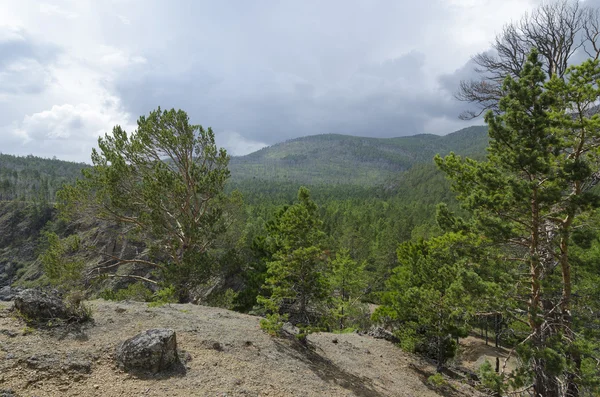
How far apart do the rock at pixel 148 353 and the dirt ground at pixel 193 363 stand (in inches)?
9.8

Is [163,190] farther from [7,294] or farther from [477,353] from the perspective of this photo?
[477,353]

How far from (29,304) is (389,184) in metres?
169

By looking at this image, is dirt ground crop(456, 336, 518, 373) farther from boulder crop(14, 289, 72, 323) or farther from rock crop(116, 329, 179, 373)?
boulder crop(14, 289, 72, 323)

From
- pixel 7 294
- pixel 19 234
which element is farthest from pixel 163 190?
pixel 19 234

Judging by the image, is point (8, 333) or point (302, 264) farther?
point (302, 264)

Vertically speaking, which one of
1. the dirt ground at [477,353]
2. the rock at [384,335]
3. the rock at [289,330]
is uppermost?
the rock at [289,330]

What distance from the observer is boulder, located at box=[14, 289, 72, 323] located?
868 centimetres

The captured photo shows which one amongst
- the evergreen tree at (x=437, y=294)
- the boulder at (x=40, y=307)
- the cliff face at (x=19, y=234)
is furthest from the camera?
the cliff face at (x=19, y=234)

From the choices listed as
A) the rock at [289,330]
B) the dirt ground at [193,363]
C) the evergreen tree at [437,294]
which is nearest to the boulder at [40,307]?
the dirt ground at [193,363]

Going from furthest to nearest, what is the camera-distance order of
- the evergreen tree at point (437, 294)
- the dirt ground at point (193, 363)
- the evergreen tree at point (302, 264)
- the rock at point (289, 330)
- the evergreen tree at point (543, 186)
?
the rock at point (289, 330) → the evergreen tree at point (302, 264) → the evergreen tree at point (437, 294) → the evergreen tree at point (543, 186) → the dirt ground at point (193, 363)

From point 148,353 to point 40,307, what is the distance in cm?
390

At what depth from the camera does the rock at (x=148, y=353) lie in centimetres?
750

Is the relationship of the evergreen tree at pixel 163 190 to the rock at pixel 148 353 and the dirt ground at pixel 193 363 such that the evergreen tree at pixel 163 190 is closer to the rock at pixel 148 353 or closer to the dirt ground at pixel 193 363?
the dirt ground at pixel 193 363

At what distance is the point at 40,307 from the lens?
880 cm
